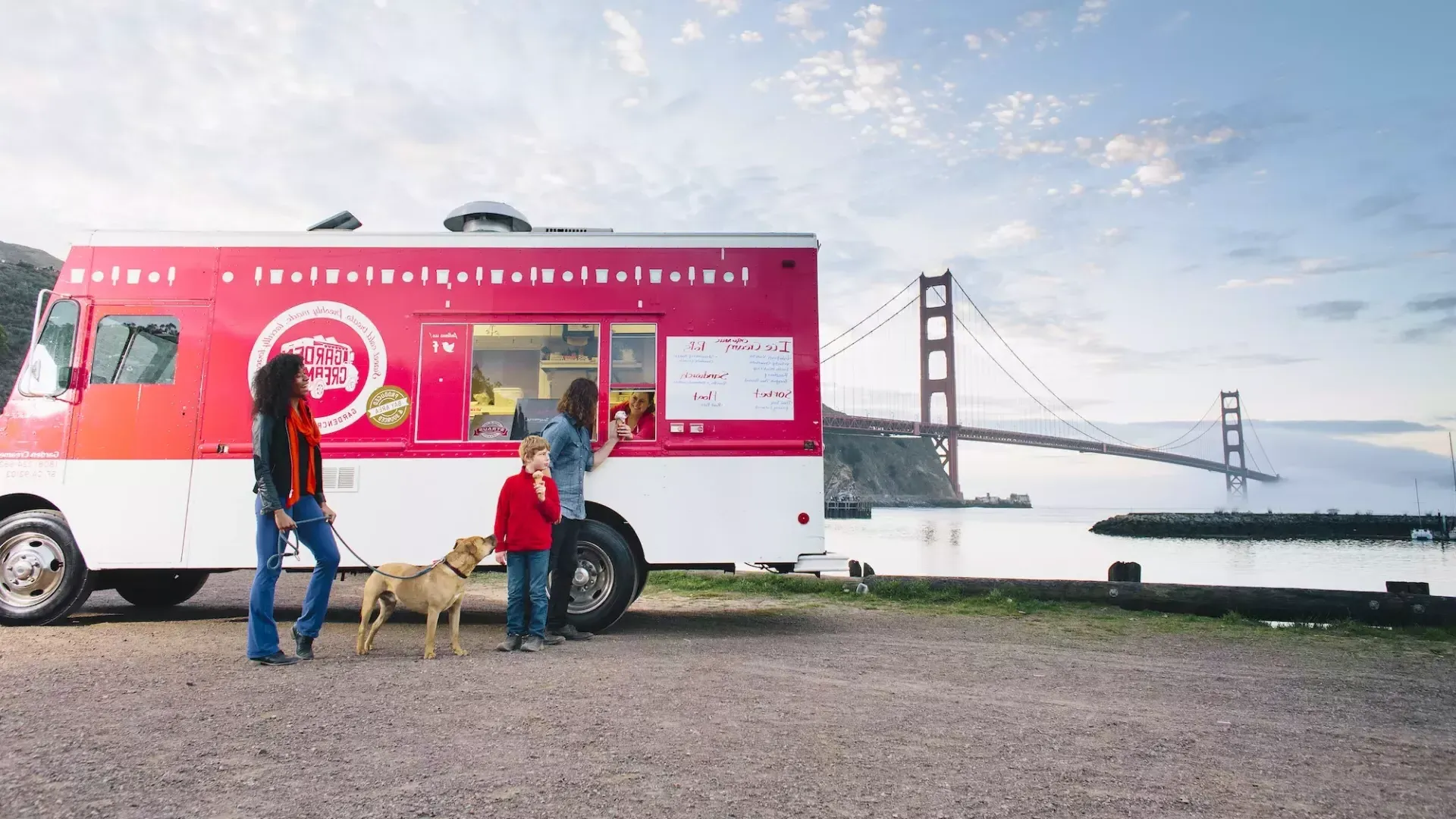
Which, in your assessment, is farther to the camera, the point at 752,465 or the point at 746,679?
the point at 752,465

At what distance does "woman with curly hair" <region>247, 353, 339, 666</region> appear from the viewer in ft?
15.1

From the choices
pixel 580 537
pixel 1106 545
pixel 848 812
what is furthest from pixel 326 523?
pixel 1106 545

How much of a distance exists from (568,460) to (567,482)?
15 cm

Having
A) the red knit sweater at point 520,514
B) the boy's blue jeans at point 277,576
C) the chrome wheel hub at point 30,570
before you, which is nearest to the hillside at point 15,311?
the chrome wheel hub at point 30,570

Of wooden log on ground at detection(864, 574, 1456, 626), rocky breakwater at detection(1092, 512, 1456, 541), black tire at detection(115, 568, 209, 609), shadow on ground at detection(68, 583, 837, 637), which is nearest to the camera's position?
shadow on ground at detection(68, 583, 837, 637)

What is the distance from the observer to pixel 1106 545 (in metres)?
40.6

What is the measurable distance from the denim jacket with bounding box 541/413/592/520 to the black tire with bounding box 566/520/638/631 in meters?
0.32

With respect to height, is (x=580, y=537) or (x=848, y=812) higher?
(x=580, y=537)

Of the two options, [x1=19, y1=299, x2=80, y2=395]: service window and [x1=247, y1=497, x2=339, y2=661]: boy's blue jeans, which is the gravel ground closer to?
[x1=247, y1=497, x2=339, y2=661]: boy's blue jeans

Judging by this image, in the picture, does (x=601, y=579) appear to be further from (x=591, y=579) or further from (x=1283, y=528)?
(x=1283, y=528)

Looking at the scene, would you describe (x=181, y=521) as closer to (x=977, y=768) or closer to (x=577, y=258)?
(x=577, y=258)

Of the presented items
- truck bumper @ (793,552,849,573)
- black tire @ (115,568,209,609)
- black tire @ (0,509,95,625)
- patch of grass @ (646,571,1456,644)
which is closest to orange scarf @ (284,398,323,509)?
black tire @ (0,509,95,625)

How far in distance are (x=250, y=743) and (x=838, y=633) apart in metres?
4.23

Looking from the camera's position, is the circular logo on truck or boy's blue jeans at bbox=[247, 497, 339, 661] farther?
the circular logo on truck
